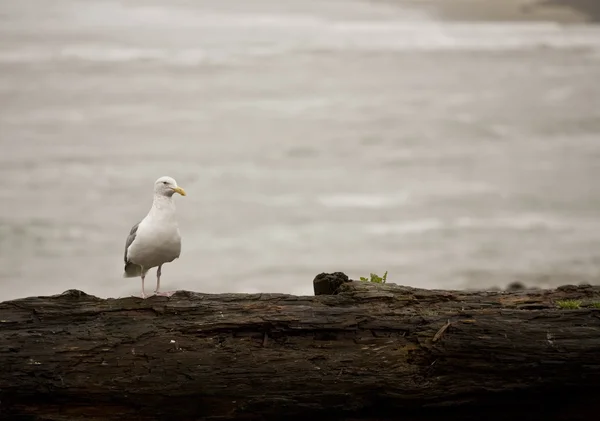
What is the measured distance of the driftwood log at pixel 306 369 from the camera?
7.01 m

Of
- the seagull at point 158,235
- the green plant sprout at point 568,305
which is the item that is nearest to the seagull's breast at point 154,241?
the seagull at point 158,235

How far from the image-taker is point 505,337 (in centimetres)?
718

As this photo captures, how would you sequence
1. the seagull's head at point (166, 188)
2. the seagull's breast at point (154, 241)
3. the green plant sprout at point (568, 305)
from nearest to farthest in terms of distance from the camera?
the green plant sprout at point (568, 305), the seagull's breast at point (154, 241), the seagull's head at point (166, 188)

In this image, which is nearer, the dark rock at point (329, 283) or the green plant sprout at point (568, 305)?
the green plant sprout at point (568, 305)

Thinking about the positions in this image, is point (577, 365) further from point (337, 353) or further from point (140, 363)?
point (140, 363)

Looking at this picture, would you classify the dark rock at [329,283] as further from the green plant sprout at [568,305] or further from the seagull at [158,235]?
the green plant sprout at [568,305]

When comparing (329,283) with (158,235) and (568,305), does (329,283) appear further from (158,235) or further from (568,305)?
(568,305)

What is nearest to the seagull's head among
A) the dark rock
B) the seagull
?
the seagull

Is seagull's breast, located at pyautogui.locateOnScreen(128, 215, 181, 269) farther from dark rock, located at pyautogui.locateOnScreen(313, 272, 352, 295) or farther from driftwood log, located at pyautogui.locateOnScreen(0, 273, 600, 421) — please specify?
dark rock, located at pyautogui.locateOnScreen(313, 272, 352, 295)

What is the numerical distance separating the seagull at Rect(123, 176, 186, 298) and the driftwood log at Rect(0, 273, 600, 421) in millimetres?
1738

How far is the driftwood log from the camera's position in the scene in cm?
701

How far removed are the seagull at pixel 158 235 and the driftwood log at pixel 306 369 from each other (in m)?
→ 1.74

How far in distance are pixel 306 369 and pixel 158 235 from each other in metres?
2.86

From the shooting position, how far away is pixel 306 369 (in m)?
7.12
